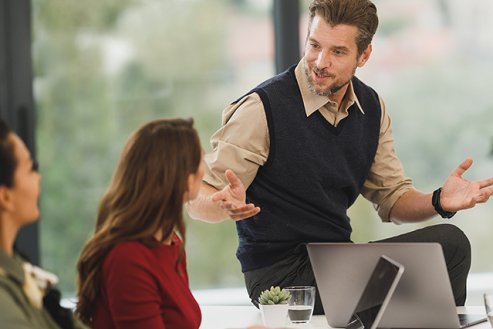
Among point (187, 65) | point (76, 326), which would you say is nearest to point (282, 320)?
point (76, 326)

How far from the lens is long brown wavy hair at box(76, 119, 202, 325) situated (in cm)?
217

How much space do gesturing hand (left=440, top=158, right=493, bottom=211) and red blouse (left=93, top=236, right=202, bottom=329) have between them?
3.94 ft

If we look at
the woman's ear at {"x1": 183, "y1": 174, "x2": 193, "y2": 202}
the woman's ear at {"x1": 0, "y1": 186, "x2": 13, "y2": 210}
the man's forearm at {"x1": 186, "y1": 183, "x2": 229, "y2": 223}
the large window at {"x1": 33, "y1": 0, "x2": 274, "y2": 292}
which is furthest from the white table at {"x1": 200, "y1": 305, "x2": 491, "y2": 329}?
the large window at {"x1": 33, "y1": 0, "x2": 274, "y2": 292}

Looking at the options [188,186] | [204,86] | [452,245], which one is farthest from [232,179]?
[204,86]

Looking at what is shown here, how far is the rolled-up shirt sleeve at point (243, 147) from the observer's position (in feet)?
10.1

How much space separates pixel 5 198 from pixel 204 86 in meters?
2.75

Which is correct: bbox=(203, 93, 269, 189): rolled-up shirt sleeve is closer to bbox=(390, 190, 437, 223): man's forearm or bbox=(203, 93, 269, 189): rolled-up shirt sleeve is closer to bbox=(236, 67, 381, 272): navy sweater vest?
bbox=(236, 67, 381, 272): navy sweater vest

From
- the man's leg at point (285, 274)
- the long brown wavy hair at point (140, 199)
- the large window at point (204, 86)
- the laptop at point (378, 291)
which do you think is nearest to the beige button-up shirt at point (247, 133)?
the man's leg at point (285, 274)

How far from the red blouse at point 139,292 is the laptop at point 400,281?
0.42m

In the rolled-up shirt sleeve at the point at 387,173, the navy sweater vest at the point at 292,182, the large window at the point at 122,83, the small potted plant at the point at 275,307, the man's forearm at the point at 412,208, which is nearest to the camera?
the small potted plant at the point at 275,307

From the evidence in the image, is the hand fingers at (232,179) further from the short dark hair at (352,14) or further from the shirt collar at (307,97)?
the short dark hair at (352,14)

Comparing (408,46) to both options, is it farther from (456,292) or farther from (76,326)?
(76,326)

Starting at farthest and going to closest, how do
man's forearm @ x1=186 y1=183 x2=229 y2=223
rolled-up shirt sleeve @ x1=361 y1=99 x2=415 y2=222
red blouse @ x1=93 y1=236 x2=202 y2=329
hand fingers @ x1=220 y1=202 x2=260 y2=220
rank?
rolled-up shirt sleeve @ x1=361 y1=99 x2=415 y2=222, man's forearm @ x1=186 y1=183 x2=229 y2=223, hand fingers @ x1=220 y1=202 x2=260 y2=220, red blouse @ x1=93 y1=236 x2=202 y2=329

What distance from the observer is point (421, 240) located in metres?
3.02
